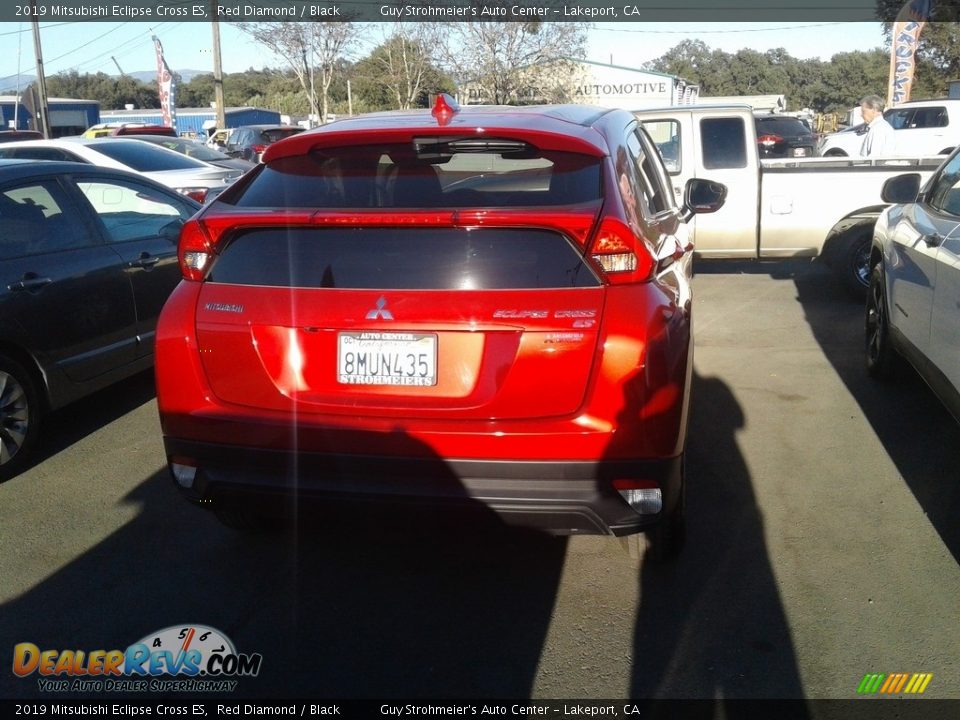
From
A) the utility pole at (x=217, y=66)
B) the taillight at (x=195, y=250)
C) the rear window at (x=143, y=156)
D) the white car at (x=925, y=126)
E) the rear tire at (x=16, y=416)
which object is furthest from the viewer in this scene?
the utility pole at (x=217, y=66)

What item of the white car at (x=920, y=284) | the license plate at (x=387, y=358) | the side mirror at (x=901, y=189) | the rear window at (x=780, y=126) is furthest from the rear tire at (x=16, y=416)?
the rear window at (x=780, y=126)

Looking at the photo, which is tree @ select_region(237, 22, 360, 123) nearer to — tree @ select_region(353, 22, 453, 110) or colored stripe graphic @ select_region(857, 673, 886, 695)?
tree @ select_region(353, 22, 453, 110)

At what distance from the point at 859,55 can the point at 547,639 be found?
9476cm

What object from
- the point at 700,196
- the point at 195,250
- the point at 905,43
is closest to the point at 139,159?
the point at 700,196

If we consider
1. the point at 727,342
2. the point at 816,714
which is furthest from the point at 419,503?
the point at 727,342

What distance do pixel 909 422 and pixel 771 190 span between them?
172 inches

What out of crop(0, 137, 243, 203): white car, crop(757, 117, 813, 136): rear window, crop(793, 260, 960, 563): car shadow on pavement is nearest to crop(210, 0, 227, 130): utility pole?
crop(757, 117, 813, 136): rear window

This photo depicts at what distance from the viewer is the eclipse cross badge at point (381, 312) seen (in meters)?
2.94

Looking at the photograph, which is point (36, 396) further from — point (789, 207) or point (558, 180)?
point (789, 207)

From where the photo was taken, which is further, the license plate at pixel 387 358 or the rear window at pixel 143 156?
the rear window at pixel 143 156

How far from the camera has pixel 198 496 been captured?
3262mm

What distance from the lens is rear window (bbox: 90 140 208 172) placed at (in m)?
12.3

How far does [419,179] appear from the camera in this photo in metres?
3.19

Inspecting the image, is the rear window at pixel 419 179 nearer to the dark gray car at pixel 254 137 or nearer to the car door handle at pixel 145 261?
the car door handle at pixel 145 261
